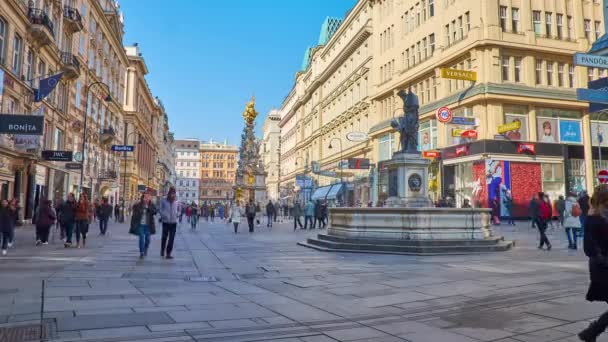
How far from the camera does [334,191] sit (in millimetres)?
52562

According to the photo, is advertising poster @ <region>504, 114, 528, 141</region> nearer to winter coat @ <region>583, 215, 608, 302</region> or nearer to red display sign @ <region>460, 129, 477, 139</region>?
red display sign @ <region>460, 129, 477, 139</region>

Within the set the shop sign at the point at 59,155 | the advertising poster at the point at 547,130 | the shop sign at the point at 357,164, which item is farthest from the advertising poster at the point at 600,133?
the shop sign at the point at 59,155

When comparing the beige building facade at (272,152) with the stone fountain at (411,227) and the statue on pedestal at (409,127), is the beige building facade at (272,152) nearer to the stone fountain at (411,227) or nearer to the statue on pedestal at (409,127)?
the statue on pedestal at (409,127)

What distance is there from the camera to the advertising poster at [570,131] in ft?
110

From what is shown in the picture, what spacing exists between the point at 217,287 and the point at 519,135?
3000 cm

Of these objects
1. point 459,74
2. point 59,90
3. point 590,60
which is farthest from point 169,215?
point 59,90

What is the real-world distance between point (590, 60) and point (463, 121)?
62.0 ft

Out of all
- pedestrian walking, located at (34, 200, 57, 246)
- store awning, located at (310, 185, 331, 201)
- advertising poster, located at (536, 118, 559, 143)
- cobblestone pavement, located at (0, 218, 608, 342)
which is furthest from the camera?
store awning, located at (310, 185, 331, 201)

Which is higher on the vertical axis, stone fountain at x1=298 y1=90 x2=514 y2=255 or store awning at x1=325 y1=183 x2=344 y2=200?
store awning at x1=325 y1=183 x2=344 y2=200

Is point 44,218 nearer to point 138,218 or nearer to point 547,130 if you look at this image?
point 138,218

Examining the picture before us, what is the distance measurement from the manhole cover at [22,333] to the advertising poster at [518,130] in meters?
32.0

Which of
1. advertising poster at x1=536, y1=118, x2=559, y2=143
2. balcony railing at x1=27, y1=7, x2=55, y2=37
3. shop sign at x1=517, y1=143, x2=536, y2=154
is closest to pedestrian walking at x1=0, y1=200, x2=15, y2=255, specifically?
balcony railing at x1=27, y1=7, x2=55, y2=37

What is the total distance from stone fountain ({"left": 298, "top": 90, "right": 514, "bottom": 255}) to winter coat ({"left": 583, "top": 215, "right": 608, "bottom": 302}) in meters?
8.75

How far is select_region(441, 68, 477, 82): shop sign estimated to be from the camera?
29.0m
